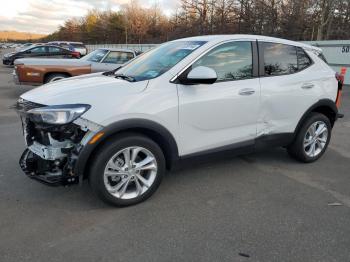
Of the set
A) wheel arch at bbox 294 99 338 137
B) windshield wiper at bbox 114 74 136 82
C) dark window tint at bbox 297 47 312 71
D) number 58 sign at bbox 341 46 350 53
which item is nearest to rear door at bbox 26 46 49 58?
number 58 sign at bbox 341 46 350 53

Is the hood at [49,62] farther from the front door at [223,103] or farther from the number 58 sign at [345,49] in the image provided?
the number 58 sign at [345,49]

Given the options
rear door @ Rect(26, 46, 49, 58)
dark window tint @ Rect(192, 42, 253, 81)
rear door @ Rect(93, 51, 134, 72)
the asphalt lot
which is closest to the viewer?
the asphalt lot

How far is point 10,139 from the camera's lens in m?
6.00

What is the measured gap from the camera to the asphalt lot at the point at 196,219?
2885 mm

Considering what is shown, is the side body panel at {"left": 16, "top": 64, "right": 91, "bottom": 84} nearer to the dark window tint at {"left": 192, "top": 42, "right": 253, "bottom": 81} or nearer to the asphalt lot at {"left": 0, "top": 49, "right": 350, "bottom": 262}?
the asphalt lot at {"left": 0, "top": 49, "right": 350, "bottom": 262}

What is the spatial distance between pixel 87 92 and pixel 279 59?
100 inches

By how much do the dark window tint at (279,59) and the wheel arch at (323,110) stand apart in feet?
2.04

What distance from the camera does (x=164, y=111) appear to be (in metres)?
3.52

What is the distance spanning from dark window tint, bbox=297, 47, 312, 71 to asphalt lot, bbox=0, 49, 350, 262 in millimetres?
1427

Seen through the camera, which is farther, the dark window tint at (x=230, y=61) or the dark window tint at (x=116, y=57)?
the dark window tint at (x=116, y=57)

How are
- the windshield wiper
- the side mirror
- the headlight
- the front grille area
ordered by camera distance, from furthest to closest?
the windshield wiper < the side mirror < the front grille area < the headlight

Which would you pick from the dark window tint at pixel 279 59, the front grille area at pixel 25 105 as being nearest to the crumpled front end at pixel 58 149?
the front grille area at pixel 25 105

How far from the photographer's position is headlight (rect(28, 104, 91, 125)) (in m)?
3.15

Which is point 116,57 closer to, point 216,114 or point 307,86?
point 307,86
